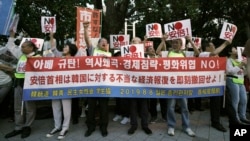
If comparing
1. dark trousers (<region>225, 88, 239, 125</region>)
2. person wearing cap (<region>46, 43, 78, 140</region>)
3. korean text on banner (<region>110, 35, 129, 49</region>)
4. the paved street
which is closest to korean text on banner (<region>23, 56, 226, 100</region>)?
person wearing cap (<region>46, 43, 78, 140</region>)

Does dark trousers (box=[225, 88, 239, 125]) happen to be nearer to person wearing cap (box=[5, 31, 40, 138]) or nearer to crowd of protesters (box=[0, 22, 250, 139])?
crowd of protesters (box=[0, 22, 250, 139])

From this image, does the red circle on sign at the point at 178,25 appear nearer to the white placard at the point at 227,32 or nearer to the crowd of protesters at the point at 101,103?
the crowd of protesters at the point at 101,103

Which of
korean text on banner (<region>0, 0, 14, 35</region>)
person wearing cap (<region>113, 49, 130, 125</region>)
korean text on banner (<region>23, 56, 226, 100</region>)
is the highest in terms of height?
korean text on banner (<region>0, 0, 14, 35</region>)

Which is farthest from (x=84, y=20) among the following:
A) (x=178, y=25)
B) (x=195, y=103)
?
(x=195, y=103)

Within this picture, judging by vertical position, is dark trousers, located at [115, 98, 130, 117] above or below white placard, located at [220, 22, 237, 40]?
below

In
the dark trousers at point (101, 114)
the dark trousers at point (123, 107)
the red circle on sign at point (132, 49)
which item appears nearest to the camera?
the dark trousers at point (101, 114)

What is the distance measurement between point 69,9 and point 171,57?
5400 millimetres

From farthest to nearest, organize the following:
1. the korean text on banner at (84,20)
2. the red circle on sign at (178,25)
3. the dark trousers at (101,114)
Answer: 1. the korean text on banner at (84,20)
2. the red circle on sign at (178,25)
3. the dark trousers at (101,114)

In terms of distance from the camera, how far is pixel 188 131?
613 centimetres

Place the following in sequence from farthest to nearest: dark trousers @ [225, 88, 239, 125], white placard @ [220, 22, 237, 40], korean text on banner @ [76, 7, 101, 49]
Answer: korean text on banner @ [76, 7, 101, 49]
dark trousers @ [225, 88, 239, 125]
white placard @ [220, 22, 237, 40]

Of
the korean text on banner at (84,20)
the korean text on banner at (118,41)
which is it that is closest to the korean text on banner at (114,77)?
the korean text on banner at (84,20)

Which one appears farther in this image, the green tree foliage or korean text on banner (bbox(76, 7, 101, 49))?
the green tree foliage

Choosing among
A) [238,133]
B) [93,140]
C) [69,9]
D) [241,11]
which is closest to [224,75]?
[93,140]

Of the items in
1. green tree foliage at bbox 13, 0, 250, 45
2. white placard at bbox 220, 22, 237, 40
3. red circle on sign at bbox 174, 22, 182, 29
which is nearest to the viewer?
white placard at bbox 220, 22, 237, 40
